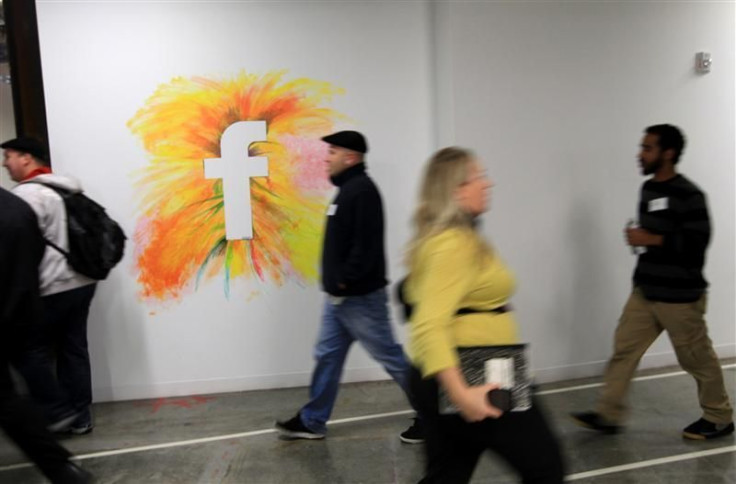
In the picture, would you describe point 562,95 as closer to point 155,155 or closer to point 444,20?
point 444,20

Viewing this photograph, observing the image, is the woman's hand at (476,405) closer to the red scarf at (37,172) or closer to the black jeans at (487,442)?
the black jeans at (487,442)

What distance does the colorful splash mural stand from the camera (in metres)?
3.79

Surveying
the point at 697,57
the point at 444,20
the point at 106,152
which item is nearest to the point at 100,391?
the point at 106,152

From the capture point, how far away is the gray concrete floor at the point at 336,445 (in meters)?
2.83

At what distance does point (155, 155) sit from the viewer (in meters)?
3.79

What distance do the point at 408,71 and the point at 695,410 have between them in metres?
2.48

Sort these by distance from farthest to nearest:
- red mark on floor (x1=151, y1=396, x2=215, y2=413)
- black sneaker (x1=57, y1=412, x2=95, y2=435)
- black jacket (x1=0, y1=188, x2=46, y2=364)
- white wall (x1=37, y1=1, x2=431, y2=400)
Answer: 1. red mark on floor (x1=151, y1=396, x2=215, y2=413)
2. white wall (x1=37, y1=1, x2=431, y2=400)
3. black sneaker (x1=57, y1=412, x2=95, y2=435)
4. black jacket (x1=0, y1=188, x2=46, y2=364)

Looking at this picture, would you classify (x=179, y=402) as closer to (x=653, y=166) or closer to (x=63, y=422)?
(x=63, y=422)

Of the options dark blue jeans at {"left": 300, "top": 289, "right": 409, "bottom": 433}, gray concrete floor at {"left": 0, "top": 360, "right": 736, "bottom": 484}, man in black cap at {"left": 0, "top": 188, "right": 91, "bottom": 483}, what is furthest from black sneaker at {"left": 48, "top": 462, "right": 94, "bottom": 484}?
dark blue jeans at {"left": 300, "top": 289, "right": 409, "bottom": 433}

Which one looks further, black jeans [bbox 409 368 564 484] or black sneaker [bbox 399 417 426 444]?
black sneaker [bbox 399 417 426 444]

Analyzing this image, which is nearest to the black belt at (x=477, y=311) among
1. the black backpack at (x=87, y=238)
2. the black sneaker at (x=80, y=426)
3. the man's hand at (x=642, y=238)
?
the man's hand at (x=642, y=238)

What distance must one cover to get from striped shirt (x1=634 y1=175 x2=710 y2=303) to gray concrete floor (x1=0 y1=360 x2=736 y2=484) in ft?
2.38

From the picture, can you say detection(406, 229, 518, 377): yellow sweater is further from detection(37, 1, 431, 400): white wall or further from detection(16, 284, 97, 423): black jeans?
detection(37, 1, 431, 400): white wall

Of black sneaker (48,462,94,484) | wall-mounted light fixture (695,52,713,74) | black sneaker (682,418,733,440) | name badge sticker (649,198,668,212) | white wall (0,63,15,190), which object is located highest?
wall-mounted light fixture (695,52,713,74)
